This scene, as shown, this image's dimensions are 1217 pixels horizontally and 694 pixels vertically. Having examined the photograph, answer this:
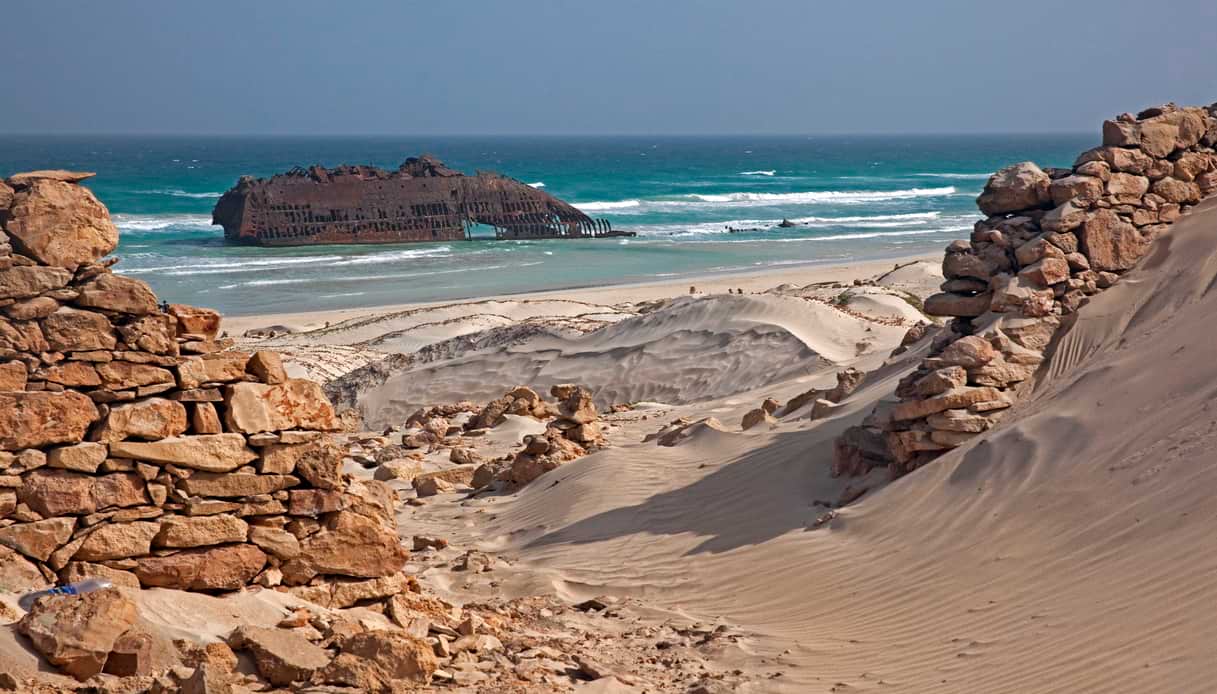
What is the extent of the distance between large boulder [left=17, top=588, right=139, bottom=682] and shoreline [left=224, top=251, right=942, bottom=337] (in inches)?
913

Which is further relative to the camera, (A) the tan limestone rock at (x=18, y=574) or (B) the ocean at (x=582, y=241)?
(B) the ocean at (x=582, y=241)

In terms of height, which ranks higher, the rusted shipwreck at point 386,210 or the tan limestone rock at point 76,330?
the tan limestone rock at point 76,330

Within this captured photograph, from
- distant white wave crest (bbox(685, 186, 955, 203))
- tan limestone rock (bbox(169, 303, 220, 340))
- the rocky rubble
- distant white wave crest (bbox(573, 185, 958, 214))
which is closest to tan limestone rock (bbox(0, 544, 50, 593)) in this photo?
tan limestone rock (bbox(169, 303, 220, 340))

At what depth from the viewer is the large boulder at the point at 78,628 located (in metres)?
6.49

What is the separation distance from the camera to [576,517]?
12.4 metres

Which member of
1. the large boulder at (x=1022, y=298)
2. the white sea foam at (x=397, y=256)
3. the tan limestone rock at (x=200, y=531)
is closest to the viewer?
the tan limestone rock at (x=200, y=531)

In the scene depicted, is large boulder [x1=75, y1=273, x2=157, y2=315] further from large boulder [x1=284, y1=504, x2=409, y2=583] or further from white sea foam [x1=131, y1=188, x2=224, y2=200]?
white sea foam [x1=131, y1=188, x2=224, y2=200]

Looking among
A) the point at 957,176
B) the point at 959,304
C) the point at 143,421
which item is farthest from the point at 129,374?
the point at 957,176

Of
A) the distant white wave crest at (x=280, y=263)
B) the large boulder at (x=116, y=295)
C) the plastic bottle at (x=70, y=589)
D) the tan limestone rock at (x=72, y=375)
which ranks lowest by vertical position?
the distant white wave crest at (x=280, y=263)

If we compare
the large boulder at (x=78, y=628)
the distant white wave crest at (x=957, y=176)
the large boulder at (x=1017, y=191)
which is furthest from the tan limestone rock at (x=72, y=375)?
the distant white wave crest at (x=957, y=176)

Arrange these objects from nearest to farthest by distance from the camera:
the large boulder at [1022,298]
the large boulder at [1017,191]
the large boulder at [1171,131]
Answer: the large boulder at [1022,298]
the large boulder at [1017,191]
the large boulder at [1171,131]

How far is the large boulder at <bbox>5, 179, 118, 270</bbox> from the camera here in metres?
7.80

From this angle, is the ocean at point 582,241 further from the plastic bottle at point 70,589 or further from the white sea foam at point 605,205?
the plastic bottle at point 70,589

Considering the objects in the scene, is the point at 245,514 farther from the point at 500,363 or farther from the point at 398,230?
the point at 398,230
